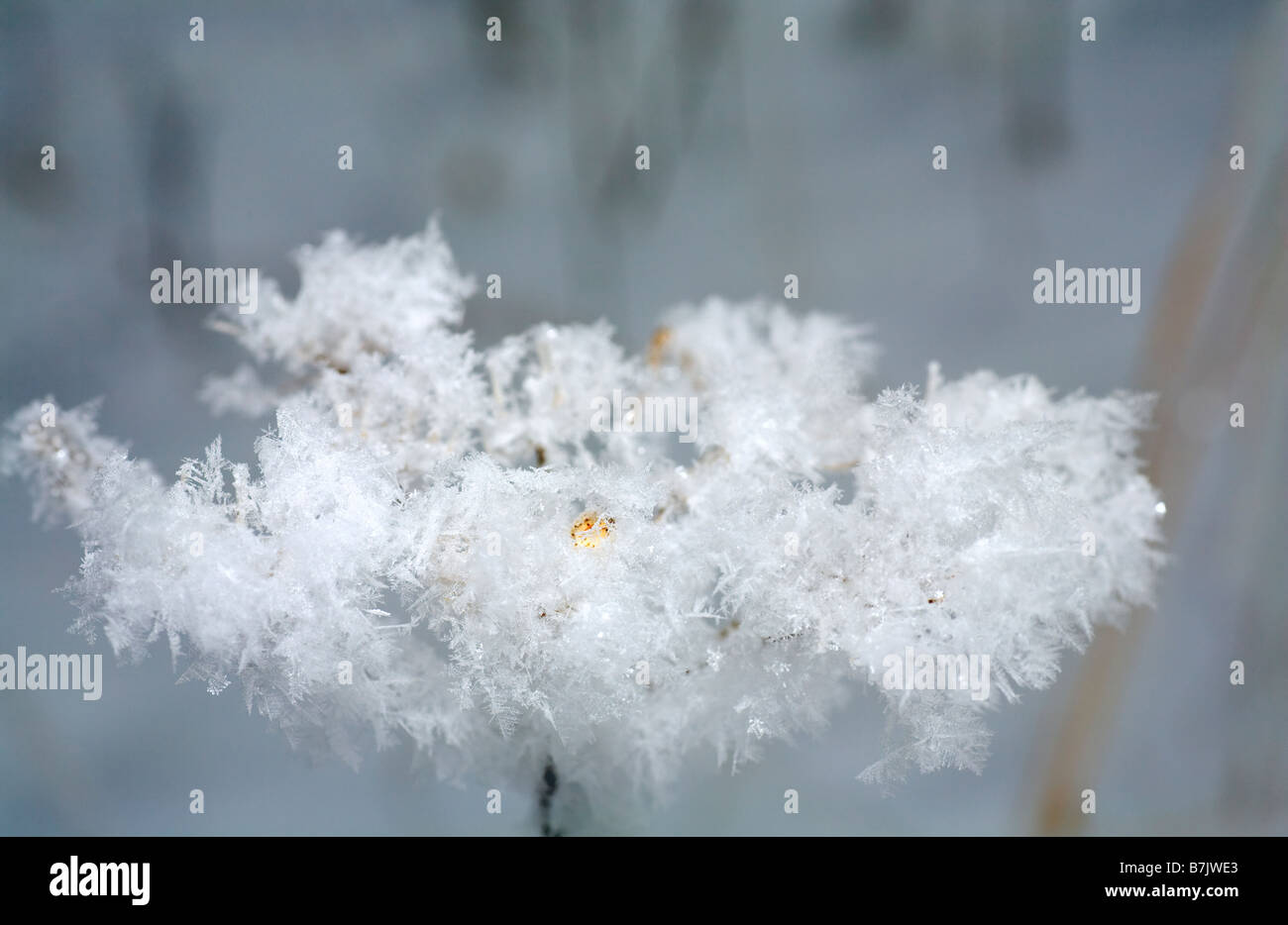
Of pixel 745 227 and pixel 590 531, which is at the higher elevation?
pixel 745 227

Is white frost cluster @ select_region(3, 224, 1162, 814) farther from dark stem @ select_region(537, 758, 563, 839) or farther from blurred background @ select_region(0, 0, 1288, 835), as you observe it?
blurred background @ select_region(0, 0, 1288, 835)

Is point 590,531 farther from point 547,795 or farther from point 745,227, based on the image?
point 745,227

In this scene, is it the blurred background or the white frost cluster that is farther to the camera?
the blurred background

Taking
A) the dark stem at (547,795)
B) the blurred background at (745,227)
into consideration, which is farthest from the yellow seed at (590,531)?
the blurred background at (745,227)

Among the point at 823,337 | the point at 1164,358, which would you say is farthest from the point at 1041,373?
the point at 823,337

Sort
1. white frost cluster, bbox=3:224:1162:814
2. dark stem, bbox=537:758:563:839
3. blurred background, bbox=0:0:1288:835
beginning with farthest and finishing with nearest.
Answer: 1. blurred background, bbox=0:0:1288:835
2. dark stem, bbox=537:758:563:839
3. white frost cluster, bbox=3:224:1162:814

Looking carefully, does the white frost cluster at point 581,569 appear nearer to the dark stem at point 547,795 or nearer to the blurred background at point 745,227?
the dark stem at point 547,795

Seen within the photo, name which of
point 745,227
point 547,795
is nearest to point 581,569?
point 547,795

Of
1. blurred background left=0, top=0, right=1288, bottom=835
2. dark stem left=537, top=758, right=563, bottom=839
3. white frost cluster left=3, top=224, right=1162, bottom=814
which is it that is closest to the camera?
white frost cluster left=3, top=224, right=1162, bottom=814

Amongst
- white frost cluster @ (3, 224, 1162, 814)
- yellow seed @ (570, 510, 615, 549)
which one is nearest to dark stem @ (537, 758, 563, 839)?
white frost cluster @ (3, 224, 1162, 814)
